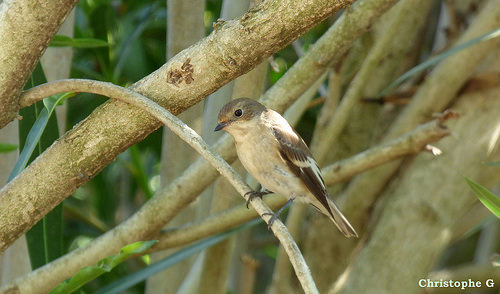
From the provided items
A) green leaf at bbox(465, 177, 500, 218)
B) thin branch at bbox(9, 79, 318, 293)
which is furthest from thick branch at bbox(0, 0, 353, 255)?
green leaf at bbox(465, 177, 500, 218)

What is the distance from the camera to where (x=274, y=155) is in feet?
8.24

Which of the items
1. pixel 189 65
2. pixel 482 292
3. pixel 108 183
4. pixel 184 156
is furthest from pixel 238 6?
pixel 482 292

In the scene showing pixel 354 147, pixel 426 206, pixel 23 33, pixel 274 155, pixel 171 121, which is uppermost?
pixel 23 33

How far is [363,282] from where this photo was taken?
9.29ft

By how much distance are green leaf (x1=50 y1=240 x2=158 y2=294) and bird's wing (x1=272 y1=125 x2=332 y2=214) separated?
79cm

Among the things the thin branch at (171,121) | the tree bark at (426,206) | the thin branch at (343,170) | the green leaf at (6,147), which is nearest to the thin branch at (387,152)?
the thin branch at (343,170)

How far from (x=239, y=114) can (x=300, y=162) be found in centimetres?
34

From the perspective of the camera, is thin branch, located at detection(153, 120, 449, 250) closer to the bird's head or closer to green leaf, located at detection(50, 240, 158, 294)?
the bird's head

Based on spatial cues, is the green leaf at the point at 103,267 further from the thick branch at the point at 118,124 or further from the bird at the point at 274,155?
the bird at the point at 274,155

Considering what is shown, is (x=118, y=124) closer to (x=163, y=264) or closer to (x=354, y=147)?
(x=163, y=264)

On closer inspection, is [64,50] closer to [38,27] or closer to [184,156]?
[184,156]

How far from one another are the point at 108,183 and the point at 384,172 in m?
2.00

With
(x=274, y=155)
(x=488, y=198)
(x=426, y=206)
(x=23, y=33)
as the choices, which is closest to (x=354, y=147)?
(x=426, y=206)

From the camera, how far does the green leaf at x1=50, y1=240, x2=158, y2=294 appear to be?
1.94m
